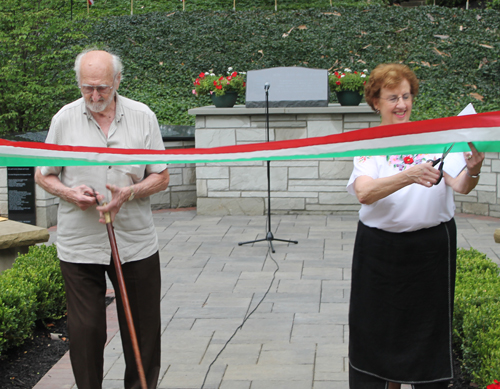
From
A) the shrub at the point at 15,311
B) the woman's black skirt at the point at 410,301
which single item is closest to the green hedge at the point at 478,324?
the woman's black skirt at the point at 410,301

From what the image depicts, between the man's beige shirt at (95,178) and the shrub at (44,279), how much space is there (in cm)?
156

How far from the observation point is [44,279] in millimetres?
4496

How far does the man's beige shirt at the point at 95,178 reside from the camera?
295 cm

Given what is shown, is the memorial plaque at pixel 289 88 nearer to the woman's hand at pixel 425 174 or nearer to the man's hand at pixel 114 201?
the man's hand at pixel 114 201

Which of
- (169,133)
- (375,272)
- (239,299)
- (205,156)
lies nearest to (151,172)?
(205,156)

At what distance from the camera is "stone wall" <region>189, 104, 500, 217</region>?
8938mm

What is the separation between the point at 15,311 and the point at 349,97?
6.60m

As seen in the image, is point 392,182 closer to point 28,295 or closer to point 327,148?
point 327,148

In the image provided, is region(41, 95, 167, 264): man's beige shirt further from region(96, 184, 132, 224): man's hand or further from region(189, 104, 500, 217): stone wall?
region(189, 104, 500, 217): stone wall

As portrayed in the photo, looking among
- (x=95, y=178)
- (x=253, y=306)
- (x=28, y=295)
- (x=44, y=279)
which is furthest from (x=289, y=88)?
(x=95, y=178)

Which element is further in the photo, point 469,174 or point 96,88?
point 96,88

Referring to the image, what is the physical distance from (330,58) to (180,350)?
47.7ft

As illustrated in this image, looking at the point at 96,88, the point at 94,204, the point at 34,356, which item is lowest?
the point at 34,356

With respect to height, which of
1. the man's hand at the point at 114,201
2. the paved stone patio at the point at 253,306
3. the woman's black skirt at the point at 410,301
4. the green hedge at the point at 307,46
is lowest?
the paved stone patio at the point at 253,306
